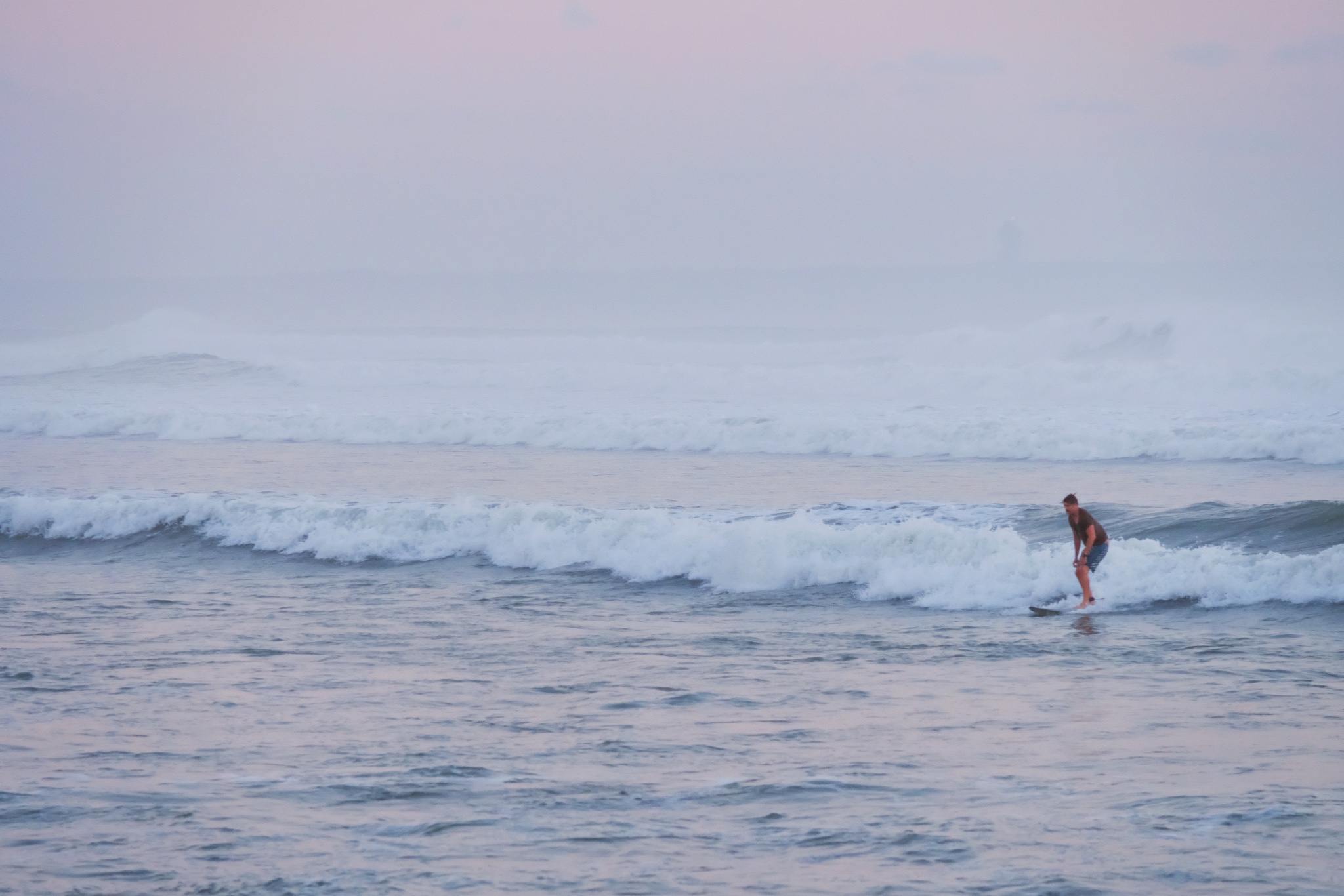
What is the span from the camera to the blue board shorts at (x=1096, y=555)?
12578 millimetres

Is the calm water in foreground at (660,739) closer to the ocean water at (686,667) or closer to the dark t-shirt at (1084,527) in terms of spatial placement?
the ocean water at (686,667)

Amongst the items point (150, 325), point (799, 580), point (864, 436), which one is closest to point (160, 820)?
point (799, 580)

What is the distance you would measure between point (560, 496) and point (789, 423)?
965cm

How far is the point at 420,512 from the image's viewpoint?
17453 millimetres

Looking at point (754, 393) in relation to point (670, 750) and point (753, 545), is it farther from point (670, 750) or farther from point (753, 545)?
point (670, 750)

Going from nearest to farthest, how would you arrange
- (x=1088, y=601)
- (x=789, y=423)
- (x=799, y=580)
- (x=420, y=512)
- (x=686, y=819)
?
(x=686, y=819)
(x=1088, y=601)
(x=799, y=580)
(x=420, y=512)
(x=789, y=423)

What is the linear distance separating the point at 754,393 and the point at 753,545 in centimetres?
2864

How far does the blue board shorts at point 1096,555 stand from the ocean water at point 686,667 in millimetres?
351

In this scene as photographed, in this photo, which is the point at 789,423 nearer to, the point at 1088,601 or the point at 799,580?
the point at 799,580

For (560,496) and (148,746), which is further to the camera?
(560,496)

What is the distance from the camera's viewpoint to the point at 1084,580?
12.4 meters

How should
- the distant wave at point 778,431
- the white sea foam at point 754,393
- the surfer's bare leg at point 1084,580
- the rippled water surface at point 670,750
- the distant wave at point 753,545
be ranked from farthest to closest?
the white sea foam at point 754,393
the distant wave at point 778,431
the distant wave at point 753,545
the surfer's bare leg at point 1084,580
the rippled water surface at point 670,750

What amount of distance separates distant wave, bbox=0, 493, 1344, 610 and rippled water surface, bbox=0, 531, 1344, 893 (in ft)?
2.05

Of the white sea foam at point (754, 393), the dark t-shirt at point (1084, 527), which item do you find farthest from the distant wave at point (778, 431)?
the dark t-shirt at point (1084, 527)
